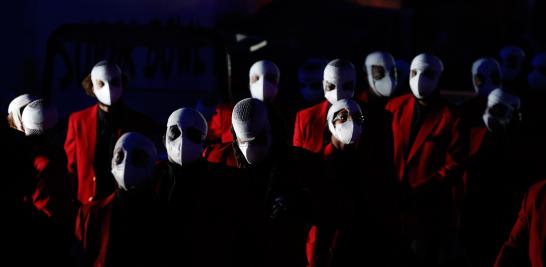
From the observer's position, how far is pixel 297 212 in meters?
5.84

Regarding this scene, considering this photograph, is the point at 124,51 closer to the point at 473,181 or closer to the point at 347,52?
the point at 473,181

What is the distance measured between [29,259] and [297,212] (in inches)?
58.0

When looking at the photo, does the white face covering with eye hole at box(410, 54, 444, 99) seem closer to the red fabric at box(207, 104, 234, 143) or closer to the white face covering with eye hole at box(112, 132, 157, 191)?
the red fabric at box(207, 104, 234, 143)

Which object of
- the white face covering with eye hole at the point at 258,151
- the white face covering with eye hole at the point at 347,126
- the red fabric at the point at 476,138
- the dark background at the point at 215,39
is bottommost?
the red fabric at the point at 476,138

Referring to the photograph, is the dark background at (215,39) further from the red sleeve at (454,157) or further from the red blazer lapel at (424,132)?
the red sleeve at (454,157)

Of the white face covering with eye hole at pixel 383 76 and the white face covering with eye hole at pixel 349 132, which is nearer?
the white face covering with eye hole at pixel 349 132

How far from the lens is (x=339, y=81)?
27.4ft

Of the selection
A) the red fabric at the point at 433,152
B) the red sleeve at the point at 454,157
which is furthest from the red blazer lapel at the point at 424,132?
the red sleeve at the point at 454,157

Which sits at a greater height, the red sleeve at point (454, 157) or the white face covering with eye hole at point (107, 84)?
the white face covering with eye hole at point (107, 84)

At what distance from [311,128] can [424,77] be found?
1.38 meters

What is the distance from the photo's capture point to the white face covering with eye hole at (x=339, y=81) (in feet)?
27.3

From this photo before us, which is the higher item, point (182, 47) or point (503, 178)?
point (182, 47)

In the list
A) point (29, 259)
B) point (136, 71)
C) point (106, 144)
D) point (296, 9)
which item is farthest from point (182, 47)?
point (296, 9)

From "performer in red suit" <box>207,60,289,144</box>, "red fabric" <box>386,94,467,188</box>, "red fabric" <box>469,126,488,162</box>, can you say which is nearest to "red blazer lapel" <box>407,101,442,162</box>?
"red fabric" <box>386,94,467,188</box>
